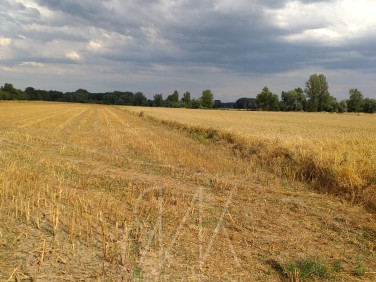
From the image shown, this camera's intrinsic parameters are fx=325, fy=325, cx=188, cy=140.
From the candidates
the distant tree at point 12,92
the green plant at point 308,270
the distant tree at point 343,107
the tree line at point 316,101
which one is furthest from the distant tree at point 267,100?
the green plant at point 308,270

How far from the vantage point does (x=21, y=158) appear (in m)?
11.7

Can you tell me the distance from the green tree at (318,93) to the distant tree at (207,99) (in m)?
39.2

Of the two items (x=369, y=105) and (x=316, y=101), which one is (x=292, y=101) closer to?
(x=316, y=101)

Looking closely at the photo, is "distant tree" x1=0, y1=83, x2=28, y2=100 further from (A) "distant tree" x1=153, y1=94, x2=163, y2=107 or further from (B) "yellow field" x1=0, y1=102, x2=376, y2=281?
(B) "yellow field" x1=0, y1=102, x2=376, y2=281

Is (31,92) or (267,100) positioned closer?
(267,100)

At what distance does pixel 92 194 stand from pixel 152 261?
11.3 ft

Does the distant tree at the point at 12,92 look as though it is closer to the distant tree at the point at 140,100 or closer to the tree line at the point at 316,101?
the distant tree at the point at 140,100

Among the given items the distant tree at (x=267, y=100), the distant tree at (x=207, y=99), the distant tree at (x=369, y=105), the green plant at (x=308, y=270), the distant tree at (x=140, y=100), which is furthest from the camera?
the distant tree at (x=140, y=100)

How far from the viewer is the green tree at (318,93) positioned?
11081cm

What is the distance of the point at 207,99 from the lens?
5344 inches

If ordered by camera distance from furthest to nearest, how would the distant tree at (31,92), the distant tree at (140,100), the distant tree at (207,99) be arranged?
the distant tree at (140,100) → the distant tree at (31,92) → the distant tree at (207,99)

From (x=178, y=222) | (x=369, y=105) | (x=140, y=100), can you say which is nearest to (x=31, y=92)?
(x=140, y=100)

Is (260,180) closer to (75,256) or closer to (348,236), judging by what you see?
(348,236)

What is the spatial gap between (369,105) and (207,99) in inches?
2339
